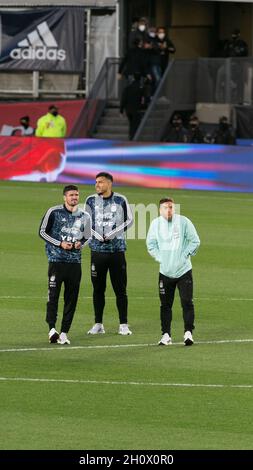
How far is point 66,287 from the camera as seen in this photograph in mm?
17797

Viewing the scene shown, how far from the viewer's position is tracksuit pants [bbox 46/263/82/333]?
17719mm

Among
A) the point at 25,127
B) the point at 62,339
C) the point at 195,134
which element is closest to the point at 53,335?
the point at 62,339

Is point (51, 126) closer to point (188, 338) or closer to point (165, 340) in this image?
point (165, 340)

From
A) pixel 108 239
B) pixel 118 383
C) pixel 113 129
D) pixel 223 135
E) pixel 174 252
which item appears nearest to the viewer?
pixel 118 383

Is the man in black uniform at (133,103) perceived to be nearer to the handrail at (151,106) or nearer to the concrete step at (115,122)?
the handrail at (151,106)

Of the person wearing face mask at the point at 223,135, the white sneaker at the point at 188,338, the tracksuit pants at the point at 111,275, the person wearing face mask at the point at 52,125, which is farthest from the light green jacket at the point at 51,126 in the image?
the white sneaker at the point at 188,338

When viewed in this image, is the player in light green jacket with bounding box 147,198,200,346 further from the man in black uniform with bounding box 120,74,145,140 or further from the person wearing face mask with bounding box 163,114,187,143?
the man in black uniform with bounding box 120,74,145,140

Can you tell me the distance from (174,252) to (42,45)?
33370 mm

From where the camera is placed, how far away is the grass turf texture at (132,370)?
42.7 feet

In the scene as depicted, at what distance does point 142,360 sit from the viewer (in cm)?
1673

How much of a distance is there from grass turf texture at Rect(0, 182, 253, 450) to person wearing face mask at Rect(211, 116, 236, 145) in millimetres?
13984

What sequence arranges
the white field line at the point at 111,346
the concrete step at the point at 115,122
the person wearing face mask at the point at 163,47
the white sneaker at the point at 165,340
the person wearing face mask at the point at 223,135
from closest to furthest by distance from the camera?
the white field line at the point at 111,346, the white sneaker at the point at 165,340, the person wearing face mask at the point at 223,135, the person wearing face mask at the point at 163,47, the concrete step at the point at 115,122

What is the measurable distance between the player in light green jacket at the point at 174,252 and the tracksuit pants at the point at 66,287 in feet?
3.22
